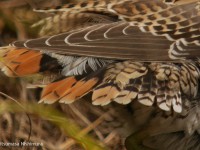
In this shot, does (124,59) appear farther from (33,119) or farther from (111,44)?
(33,119)

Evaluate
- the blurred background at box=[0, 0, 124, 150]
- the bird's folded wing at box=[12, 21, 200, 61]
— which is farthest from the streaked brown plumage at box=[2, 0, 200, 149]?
the blurred background at box=[0, 0, 124, 150]

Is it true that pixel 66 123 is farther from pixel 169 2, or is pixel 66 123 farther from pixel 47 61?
pixel 169 2

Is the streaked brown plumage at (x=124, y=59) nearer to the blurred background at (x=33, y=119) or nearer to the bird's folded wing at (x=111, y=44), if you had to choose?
the bird's folded wing at (x=111, y=44)

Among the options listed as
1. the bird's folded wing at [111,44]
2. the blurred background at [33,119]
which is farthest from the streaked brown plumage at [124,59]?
the blurred background at [33,119]

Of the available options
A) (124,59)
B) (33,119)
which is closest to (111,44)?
(124,59)

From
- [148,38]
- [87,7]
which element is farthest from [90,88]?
[87,7]

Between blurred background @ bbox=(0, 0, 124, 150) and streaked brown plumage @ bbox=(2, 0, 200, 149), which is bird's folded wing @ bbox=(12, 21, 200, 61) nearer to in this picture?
streaked brown plumage @ bbox=(2, 0, 200, 149)
